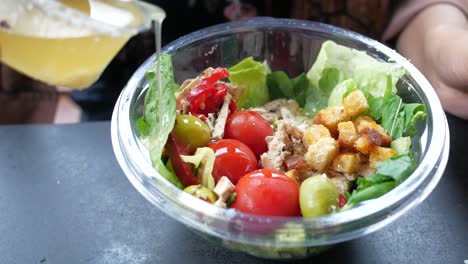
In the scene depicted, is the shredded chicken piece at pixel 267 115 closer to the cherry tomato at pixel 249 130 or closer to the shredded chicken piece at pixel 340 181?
the cherry tomato at pixel 249 130

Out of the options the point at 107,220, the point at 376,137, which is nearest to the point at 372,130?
the point at 376,137

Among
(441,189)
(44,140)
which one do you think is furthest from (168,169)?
(441,189)

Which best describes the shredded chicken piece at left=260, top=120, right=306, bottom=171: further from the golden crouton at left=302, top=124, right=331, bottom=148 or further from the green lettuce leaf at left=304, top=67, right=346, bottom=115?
the green lettuce leaf at left=304, top=67, right=346, bottom=115

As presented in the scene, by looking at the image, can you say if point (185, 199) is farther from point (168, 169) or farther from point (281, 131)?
point (281, 131)

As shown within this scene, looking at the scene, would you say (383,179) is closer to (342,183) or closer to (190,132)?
(342,183)

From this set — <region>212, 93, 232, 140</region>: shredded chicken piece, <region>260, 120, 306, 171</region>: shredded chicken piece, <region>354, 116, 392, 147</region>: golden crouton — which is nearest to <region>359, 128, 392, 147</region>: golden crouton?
<region>354, 116, 392, 147</region>: golden crouton

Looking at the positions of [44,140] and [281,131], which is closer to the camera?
[281,131]
